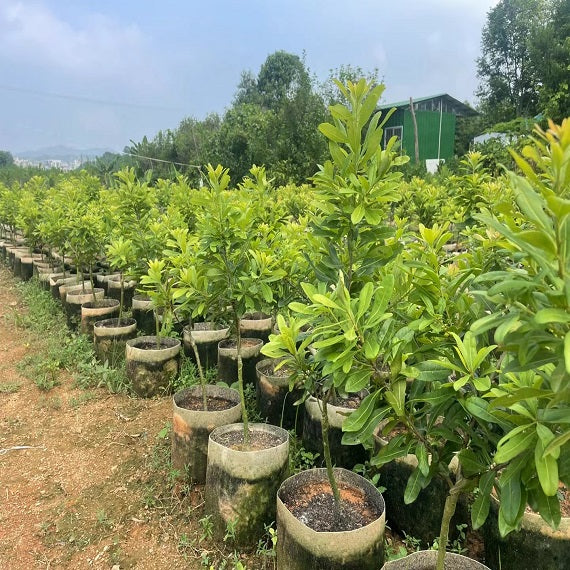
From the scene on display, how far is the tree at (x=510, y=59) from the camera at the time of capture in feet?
84.4

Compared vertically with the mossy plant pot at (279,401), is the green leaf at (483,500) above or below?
above

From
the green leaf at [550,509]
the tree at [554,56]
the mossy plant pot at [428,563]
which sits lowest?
the mossy plant pot at [428,563]

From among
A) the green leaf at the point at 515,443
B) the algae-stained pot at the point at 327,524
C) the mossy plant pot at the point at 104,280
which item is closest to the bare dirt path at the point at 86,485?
the algae-stained pot at the point at 327,524

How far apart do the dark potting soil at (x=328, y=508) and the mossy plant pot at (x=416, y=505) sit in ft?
0.93

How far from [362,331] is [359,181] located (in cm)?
70

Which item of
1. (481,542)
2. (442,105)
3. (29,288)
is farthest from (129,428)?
(442,105)

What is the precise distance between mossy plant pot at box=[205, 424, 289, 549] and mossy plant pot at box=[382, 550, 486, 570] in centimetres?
85

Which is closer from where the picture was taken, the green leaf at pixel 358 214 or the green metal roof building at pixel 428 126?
the green leaf at pixel 358 214

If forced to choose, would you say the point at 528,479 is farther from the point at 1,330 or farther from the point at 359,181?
the point at 1,330

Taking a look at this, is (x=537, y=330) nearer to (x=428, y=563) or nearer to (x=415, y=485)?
(x=415, y=485)

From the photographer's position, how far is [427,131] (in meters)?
24.8

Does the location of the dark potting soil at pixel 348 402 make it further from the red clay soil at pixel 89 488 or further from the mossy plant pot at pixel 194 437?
the red clay soil at pixel 89 488

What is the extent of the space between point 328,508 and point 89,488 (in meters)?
1.65

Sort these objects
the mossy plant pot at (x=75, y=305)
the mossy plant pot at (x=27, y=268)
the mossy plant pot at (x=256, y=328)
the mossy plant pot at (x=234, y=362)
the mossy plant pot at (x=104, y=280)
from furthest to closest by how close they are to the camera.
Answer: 1. the mossy plant pot at (x=27, y=268)
2. the mossy plant pot at (x=104, y=280)
3. the mossy plant pot at (x=75, y=305)
4. the mossy plant pot at (x=256, y=328)
5. the mossy plant pot at (x=234, y=362)
